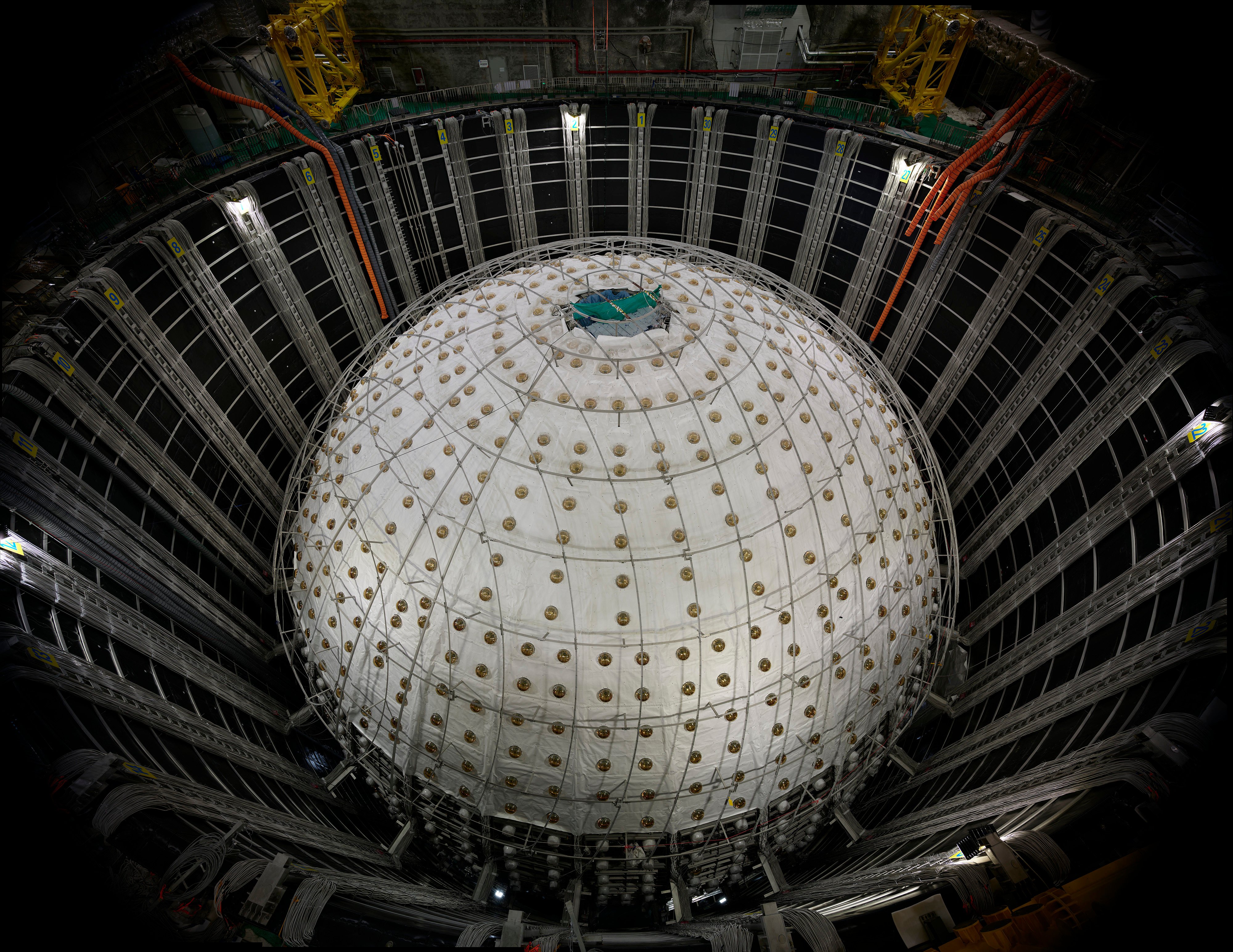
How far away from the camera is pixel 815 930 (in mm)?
8008

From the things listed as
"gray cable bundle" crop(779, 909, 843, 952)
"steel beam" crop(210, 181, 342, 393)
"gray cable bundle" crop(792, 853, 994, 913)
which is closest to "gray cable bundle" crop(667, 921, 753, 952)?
"gray cable bundle" crop(779, 909, 843, 952)

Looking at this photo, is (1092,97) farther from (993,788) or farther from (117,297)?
(117,297)

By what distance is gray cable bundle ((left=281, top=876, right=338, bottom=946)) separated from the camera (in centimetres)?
758

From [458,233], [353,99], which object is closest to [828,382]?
[458,233]

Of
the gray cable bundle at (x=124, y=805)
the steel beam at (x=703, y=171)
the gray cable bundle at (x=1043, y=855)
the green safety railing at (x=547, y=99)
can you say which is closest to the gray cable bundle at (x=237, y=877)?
the gray cable bundle at (x=124, y=805)

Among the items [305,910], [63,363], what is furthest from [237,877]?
[63,363]

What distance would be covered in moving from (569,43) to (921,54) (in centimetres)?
1528

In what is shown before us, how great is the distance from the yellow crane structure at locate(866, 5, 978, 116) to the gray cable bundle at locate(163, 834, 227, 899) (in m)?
29.9

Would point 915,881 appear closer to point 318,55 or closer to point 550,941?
point 550,941

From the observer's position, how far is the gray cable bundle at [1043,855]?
792 cm

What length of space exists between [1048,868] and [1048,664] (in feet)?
21.6

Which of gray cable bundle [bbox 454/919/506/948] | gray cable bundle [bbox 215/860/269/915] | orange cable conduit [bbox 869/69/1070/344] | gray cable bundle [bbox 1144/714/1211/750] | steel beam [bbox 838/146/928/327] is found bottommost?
gray cable bundle [bbox 1144/714/1211/750]

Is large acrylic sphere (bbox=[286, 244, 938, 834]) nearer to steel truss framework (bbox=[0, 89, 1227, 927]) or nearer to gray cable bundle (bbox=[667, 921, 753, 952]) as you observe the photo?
gray cable bundle (bbox=[667, 921, 753, 952])

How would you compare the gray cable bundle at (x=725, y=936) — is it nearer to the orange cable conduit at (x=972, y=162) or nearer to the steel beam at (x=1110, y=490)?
the steel beam at (x=1110, y=490)
